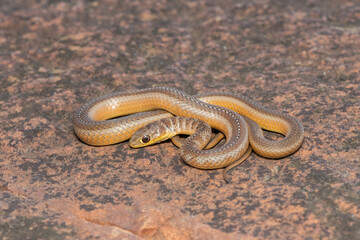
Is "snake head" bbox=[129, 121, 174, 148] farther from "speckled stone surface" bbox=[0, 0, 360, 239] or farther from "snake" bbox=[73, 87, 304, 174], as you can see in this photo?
"snake" bbox=[73, 87, 304, 174]

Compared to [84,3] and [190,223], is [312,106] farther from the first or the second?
[84,3]

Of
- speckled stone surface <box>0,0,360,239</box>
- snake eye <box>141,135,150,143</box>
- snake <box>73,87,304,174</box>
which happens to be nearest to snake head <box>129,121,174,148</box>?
snake eye <box>141,135,150,143</box>

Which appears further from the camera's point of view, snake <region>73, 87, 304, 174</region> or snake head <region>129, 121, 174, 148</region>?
snake head <region>129, 121, 174, 148</region>

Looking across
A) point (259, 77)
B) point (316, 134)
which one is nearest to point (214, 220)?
point (316, 134)

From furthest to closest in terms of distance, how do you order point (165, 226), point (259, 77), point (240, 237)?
point (259, 77) < point (165, 226) < point (240, 237)

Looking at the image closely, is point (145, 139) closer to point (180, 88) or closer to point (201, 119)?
point (201, 119)
